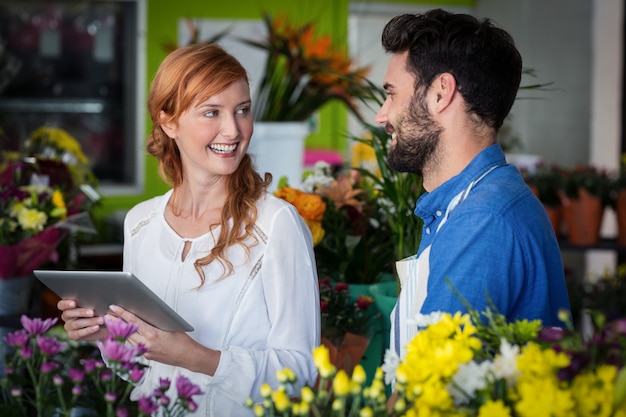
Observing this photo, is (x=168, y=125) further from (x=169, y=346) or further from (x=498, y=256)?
(x=498, y=256)

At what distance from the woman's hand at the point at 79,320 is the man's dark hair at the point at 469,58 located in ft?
2.53

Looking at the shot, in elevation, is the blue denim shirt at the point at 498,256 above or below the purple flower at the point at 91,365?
above

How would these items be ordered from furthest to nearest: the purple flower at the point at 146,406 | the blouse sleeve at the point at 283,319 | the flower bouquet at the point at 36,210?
the flower bouquet at the point at 36,210
the blouse sleeve at the point at 283,319
the purple flower at the point at 146,406

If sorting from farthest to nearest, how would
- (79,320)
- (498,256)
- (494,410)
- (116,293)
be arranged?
(79,320)
(116,293)
(498,256)
(494,410)

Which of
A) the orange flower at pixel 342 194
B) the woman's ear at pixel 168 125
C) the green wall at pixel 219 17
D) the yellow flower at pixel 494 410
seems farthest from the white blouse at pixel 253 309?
the green wall at pixel 219 17

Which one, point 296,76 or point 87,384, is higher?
point 296,76

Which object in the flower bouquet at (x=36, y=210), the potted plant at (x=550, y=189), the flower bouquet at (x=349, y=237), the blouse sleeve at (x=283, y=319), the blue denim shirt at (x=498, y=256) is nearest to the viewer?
the blue denim shirt at (x=498, y=256)

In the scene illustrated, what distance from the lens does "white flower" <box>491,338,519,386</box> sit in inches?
45.4

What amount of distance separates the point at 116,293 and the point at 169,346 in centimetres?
15

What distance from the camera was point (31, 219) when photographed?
2.88 m

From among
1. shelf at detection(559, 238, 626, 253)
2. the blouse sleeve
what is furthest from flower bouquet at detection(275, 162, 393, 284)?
shelf at detection(559, 238, 626, 253)

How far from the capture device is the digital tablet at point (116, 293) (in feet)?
Result: 5.36

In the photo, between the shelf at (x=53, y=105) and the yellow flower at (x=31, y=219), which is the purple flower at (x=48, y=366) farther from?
the shelf at (x=53, y=105)

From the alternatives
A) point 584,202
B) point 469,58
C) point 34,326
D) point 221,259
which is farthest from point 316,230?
point 584,202
